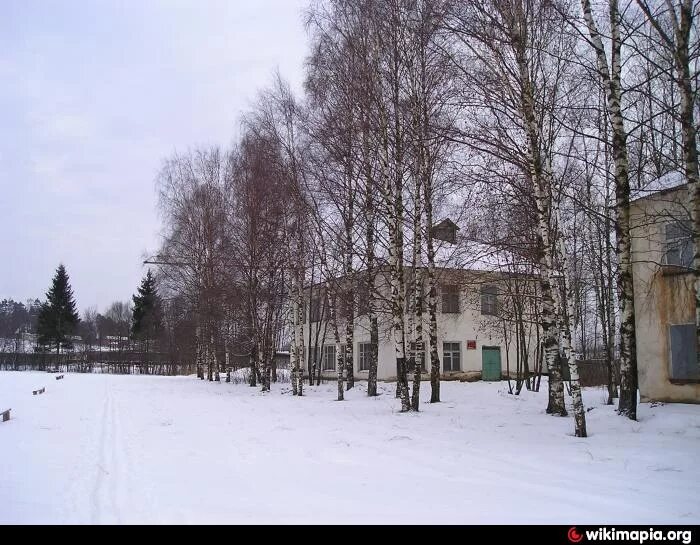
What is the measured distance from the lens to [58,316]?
66500 millimetres

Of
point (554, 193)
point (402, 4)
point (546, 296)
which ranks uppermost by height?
point (402, 4)

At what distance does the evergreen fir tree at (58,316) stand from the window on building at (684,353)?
6694 centimetres

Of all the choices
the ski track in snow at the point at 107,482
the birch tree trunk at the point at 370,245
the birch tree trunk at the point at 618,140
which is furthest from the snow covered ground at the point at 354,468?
the birch tree trunk at the point at 370,245

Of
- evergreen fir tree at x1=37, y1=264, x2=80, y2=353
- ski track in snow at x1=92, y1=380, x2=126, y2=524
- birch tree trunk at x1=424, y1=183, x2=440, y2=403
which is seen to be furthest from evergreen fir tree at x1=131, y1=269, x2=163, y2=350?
ski track in snow at x1=92, y1=380, x2=126, y2=524

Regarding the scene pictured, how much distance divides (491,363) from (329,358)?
1270cm

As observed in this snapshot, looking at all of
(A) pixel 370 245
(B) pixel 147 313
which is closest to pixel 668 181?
(A) pixel 370 245

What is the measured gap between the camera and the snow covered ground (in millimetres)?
5910

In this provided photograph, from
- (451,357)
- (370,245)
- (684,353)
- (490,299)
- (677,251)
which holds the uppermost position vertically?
(370,245)

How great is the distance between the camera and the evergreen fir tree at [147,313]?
63625 mm
